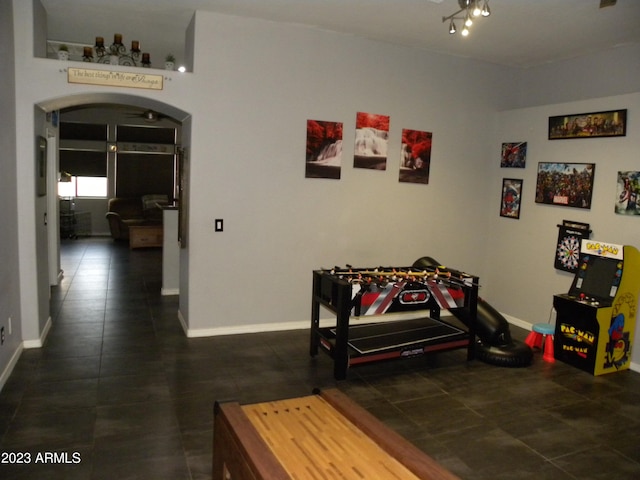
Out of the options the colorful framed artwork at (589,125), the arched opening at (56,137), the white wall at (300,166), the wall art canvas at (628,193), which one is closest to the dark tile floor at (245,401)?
the white wall at (300,166)

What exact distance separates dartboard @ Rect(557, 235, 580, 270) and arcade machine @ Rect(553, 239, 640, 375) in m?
0.47

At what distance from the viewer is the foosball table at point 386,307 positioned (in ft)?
13.9

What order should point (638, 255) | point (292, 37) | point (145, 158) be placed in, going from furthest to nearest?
point (145, 158), point (292, 37), point (638, 255)

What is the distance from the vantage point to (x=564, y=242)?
5.46 m

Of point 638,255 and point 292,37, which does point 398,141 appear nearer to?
point 292,37

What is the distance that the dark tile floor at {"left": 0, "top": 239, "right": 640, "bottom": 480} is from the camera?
3033mm

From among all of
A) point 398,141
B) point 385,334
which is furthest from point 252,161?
point 385,334

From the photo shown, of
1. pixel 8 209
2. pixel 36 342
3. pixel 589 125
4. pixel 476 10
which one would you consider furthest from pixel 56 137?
pixel 589 125

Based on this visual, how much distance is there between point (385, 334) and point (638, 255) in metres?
2.46

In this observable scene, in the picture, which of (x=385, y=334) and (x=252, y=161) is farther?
(x=252, y=161)

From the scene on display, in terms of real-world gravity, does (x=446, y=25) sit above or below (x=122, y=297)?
above

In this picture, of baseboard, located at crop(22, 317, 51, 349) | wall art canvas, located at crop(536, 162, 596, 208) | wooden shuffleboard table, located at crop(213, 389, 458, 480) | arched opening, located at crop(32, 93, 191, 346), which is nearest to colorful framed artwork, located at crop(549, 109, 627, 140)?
wall art canvas, located at crop(536, 162, 596, 208)

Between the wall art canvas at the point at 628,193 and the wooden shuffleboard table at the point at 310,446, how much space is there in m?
3.79

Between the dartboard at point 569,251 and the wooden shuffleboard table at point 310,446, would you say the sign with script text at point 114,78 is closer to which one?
the wooden shuffleboard table at point 310,446
